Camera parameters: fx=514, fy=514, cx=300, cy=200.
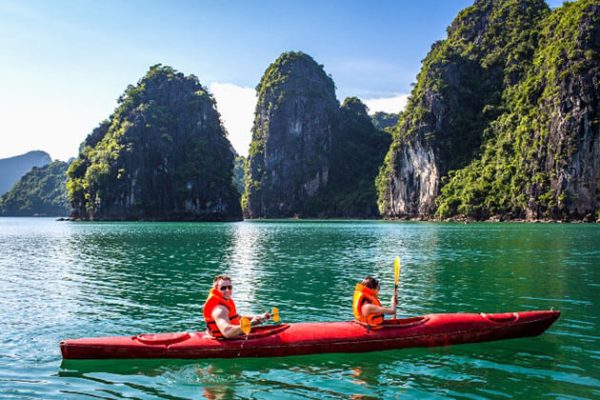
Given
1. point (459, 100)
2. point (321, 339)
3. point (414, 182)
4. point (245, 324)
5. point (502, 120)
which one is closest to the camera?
point (245, 324)

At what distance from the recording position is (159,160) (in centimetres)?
13612

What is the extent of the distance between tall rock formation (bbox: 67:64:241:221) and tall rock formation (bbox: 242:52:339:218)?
143ft

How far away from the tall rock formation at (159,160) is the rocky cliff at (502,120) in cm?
4979

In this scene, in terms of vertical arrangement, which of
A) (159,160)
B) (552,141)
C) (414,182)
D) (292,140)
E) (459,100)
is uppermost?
(459,100)

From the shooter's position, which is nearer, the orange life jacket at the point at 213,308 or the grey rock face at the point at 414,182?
the orange life jacket at the point at 213,308

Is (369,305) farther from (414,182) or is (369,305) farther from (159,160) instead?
(159,160)

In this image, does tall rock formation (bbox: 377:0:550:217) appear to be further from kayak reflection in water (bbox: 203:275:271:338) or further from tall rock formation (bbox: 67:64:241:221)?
kayak reflection in water (bbox: 203:275:271:338)

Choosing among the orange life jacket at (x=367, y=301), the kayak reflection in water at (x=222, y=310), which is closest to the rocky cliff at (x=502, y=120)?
the orange life jacket at (x=367, y=301)

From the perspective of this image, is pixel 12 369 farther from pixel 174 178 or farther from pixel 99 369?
pixel 174 178

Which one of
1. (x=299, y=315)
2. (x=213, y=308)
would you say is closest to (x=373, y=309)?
(x=213, y=308)

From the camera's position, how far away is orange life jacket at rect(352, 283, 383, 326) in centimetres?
→ 1071

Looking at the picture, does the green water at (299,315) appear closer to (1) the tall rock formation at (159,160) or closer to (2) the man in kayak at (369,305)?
(2) the man in kayak at (369,305)

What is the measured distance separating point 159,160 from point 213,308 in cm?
13144

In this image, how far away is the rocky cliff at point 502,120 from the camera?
90.4 m
